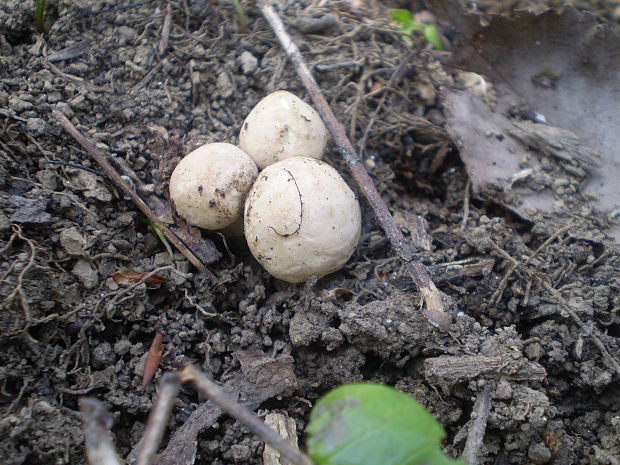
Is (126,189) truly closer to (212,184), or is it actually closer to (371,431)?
(212,184)

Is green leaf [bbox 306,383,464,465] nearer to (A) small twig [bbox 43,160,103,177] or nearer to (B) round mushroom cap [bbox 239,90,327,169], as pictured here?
(B) round mushroom cap [bbox 239,90,327,169]

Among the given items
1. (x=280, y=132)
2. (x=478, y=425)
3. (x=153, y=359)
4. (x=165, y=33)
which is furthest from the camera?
(x=165, y=33)

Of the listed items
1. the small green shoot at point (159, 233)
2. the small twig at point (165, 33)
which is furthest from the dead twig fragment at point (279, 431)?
the small twig at point (165, 33)

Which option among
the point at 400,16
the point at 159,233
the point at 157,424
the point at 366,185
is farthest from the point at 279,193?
the point at 400,16

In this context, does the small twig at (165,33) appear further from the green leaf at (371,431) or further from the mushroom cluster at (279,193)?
the green leaf at (371,431)

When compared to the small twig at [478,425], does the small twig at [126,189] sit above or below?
above

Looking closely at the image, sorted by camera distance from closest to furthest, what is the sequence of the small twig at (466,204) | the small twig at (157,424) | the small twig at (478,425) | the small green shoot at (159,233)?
the small twig at (157,424) → the small twig at (478,425) → the small green shoot at (159,233) → the small twig at (466,204)

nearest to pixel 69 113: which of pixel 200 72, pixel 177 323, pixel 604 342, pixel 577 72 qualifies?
pixel 200 72
